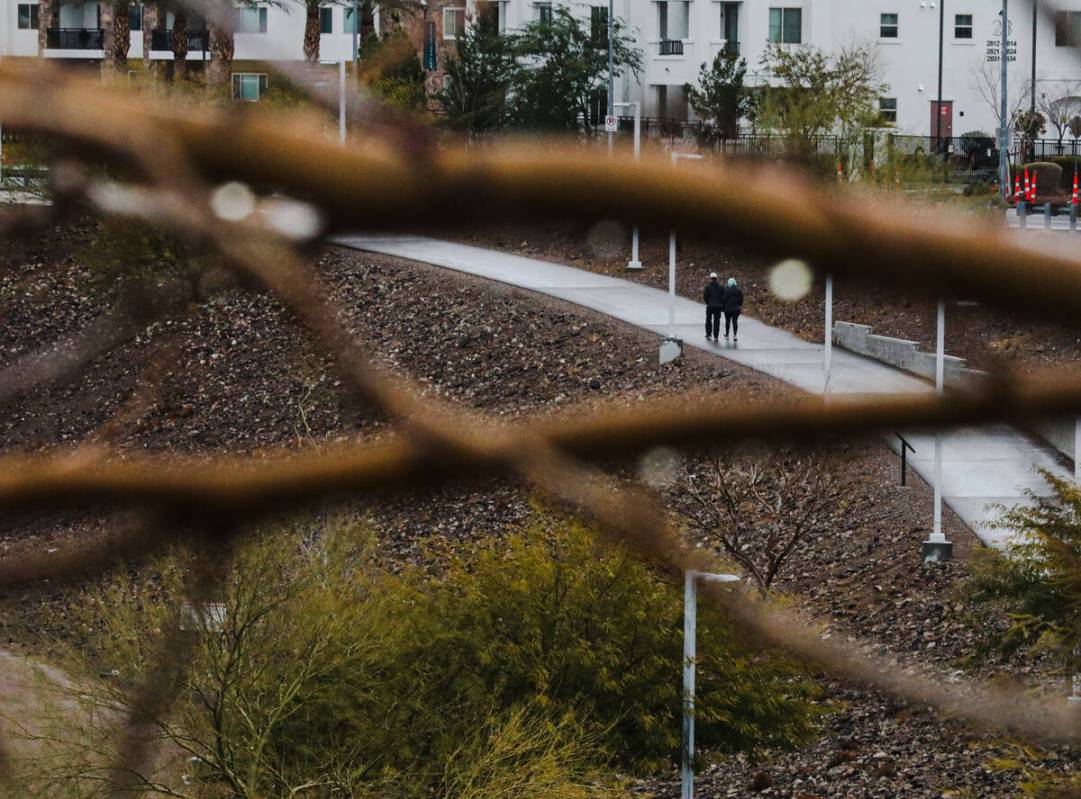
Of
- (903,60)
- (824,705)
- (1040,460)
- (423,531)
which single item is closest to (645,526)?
(824,705)

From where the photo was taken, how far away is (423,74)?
5.15 metres

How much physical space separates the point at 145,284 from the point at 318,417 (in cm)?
2332

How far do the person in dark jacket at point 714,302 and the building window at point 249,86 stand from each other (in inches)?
883

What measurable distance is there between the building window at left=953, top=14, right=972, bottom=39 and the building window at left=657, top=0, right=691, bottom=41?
6.12m

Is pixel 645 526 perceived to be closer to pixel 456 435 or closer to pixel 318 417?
→ pixel 456 435

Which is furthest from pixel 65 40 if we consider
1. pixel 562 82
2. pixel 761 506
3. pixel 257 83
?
pixel 257 83

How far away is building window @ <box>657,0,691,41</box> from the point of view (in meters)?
43.4

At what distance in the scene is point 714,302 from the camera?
2650 centimetres

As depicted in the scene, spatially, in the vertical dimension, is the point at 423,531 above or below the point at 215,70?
below

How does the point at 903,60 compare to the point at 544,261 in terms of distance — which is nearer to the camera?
the point at 544,261

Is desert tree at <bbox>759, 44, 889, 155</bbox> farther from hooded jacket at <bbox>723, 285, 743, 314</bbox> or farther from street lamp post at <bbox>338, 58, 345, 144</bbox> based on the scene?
street lamp post at <bbox>338, 58, 345, 144</bbox>

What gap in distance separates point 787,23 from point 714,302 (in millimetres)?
19114

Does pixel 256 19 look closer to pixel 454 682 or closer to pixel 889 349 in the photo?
pixel 454 682

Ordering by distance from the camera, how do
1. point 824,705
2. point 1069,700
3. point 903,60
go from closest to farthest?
point 1069,700 → point 824,705 → point 903,60
